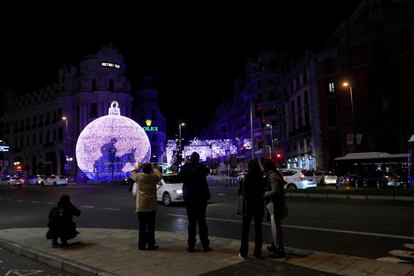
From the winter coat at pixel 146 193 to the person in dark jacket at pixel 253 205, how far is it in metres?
2.01

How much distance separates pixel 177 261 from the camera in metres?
6.95

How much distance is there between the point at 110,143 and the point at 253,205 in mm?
39839

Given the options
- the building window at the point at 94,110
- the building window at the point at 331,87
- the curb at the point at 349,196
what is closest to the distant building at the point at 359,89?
the building window at the point at 331,87

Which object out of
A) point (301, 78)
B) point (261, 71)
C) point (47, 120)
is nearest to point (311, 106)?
point (301, 78)

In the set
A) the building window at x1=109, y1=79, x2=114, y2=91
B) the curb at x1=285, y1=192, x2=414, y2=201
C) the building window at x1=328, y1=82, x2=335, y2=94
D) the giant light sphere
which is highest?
the building window at x1=109, y1=79, x2=114, y2=91

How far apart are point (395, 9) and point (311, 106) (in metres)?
14.7

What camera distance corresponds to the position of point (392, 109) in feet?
138

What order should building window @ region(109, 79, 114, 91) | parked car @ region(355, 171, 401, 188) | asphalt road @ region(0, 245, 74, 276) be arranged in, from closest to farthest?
1. asphalt road @ region(0, 245, 74, 276)
2. parked car @ region(355, 171, 401, 188)
3. building window @ region(109, 79, 114, 91)

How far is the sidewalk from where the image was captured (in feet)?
20.6

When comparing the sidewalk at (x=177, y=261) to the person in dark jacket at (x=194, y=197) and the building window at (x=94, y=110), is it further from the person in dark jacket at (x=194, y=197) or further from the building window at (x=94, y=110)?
the building window at (x=94, y=110)

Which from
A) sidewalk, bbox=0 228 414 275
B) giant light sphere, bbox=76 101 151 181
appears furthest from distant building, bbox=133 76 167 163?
sidewalk, bbox=0 228 414 275

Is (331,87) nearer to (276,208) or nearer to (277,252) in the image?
(276,208)

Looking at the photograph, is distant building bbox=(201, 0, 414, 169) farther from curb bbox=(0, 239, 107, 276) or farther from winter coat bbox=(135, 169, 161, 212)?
curb bbox=(0, 239, 107, 276)

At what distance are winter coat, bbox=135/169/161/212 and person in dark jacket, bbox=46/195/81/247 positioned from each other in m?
1.58
